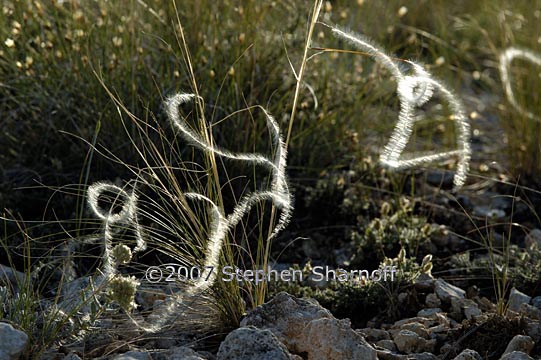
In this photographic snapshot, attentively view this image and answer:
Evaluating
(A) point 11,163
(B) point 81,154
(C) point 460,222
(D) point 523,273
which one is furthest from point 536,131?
(A) point 11,163

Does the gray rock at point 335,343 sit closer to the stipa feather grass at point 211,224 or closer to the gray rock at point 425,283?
the stipa feather grass at point 211,224

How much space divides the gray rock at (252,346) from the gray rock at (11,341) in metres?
0.51

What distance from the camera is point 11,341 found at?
2.27m

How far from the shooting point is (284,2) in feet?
14.2

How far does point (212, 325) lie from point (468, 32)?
446 cm

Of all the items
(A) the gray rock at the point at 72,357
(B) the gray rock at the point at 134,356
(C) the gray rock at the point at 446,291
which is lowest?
(C) the gray rock at the point at 446,291

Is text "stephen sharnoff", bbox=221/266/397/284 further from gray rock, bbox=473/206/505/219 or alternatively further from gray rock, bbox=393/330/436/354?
gray rock, bbox=473/206/505/219

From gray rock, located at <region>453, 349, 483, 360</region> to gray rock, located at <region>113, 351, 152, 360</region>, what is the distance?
839mm

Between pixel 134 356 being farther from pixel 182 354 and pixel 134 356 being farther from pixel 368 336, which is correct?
pixel 368 336

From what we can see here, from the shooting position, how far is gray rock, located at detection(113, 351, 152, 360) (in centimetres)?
228

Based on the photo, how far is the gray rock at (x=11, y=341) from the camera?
2256mm

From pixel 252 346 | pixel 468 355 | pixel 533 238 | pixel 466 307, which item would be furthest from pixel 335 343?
pixel 533 238

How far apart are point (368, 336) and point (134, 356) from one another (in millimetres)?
810

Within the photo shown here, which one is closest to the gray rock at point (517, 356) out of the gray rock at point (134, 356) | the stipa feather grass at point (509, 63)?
the gray rock at point (134, 356)
